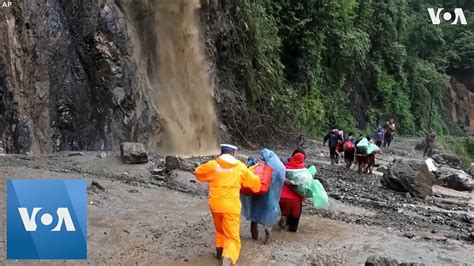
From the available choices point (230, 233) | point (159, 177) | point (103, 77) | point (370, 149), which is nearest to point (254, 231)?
point (230, 233)

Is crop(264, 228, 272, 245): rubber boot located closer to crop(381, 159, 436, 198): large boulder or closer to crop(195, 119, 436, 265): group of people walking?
crop(195, 119, 436, 265): group of people walking

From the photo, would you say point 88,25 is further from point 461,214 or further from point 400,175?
point 461,214

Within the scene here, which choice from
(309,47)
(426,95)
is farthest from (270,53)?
(426,95)

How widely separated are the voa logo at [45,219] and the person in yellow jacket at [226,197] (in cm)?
191

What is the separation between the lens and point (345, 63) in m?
33.6

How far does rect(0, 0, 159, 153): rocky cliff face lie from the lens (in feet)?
42.4

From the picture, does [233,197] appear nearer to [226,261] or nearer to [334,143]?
[226,261]

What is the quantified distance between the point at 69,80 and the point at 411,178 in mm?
9351

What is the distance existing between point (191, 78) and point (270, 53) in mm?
6041

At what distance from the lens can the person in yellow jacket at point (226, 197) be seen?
6039mm

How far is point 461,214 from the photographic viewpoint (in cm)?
1184

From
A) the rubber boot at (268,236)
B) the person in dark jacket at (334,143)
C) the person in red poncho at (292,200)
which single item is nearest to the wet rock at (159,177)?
the person in red poncho at (292,200)

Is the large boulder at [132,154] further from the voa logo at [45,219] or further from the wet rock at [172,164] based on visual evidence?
the voa logo at [45,219]

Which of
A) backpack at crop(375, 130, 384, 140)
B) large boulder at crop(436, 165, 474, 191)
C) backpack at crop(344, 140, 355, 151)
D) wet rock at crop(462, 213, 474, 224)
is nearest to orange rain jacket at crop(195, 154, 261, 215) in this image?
wet rock at crop(462, 213, 474, 224)
